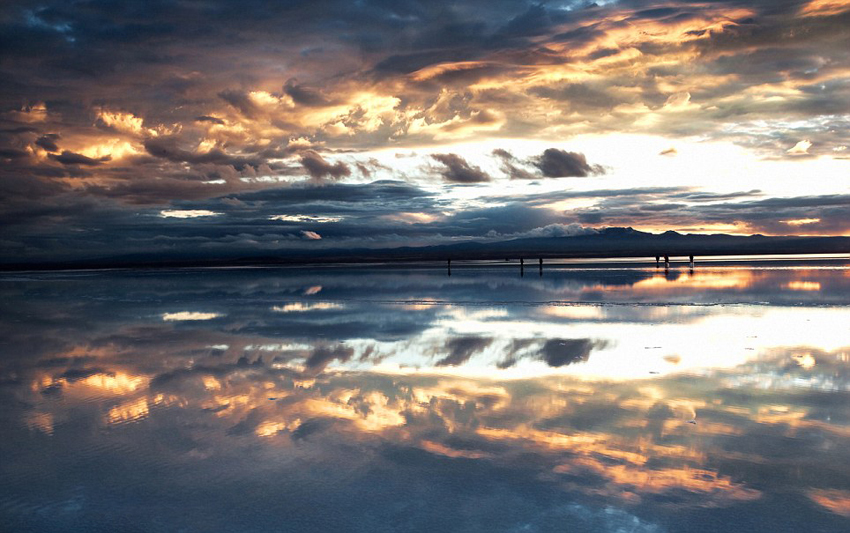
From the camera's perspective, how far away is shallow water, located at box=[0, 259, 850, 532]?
5.20 meters

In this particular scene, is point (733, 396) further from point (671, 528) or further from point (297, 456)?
point (297, 456)

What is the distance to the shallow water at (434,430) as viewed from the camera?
17.0 feet

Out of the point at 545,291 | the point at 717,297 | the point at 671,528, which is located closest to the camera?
the point at 671,528

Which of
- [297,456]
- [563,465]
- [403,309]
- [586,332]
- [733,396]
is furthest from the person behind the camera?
[403,309]

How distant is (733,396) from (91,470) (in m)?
7.92

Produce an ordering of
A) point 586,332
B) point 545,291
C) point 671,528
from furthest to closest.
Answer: point 545,291
point 586,332
point 671,528

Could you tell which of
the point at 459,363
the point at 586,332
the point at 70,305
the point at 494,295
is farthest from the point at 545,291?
the point at 70,305

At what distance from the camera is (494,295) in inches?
1089

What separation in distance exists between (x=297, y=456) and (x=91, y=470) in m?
1.98

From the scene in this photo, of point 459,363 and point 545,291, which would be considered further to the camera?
point 545,291

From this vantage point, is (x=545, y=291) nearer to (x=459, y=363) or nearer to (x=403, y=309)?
(x=403, y=309)

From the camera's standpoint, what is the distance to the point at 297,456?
21.6 ft

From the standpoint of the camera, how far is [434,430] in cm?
743

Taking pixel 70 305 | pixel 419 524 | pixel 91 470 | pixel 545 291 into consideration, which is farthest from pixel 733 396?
pixel 70 305
